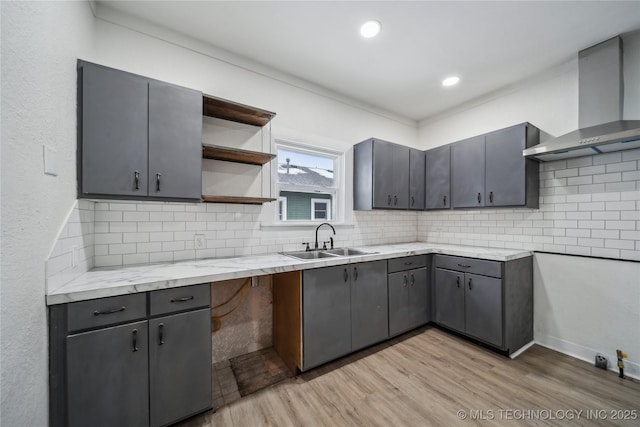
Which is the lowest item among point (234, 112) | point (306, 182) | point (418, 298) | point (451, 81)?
point (418, 298)

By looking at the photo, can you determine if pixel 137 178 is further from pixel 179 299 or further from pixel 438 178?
pixel 438 178

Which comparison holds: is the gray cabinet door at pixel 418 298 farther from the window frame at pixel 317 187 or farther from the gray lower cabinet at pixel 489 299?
the window frame at pixel 317 187

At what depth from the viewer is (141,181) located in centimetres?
173

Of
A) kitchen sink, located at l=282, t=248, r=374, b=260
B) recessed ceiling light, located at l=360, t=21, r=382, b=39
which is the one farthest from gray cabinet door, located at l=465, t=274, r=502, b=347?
recessed ceiling light, located at l=360, t=21, r=382, b=39

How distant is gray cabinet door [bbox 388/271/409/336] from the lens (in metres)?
2.65

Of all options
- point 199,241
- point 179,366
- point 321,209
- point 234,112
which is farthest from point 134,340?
point 321,209

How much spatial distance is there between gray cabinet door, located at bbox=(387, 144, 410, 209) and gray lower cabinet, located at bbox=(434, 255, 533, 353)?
87cm

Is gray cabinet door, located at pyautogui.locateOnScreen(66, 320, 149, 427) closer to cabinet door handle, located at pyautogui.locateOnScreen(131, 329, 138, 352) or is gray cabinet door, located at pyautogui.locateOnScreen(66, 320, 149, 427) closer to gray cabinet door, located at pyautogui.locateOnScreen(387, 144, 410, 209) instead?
cabinet door handle, located at pyautogui.locateOnScreen(131, 329, 138, 352)

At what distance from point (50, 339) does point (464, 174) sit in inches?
153

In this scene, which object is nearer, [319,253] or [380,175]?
[319,253]

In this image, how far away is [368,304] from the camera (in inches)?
97.3

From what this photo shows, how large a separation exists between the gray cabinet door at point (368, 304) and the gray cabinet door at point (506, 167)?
152 centimetres

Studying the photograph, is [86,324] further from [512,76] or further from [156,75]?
[512,76]

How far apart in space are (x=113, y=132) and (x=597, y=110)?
4099 millimetres
